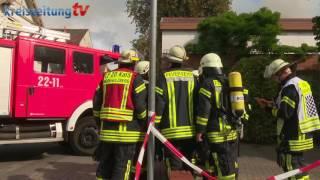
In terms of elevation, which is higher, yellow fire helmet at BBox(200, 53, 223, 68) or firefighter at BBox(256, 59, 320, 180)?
yellow fire helmet at BBox(200, 53, 223, 68)

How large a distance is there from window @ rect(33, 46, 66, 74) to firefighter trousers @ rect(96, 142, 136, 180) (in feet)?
15.0

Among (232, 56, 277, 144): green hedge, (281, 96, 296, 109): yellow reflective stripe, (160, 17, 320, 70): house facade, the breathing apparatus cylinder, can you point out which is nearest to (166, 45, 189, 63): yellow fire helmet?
the breathing apparatus cylinder

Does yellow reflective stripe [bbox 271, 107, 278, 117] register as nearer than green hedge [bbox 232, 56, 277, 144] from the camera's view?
Yes

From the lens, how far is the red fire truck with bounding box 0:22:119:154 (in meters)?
9.84

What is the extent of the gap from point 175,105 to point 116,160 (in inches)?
39.0

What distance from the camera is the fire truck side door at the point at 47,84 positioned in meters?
10.1

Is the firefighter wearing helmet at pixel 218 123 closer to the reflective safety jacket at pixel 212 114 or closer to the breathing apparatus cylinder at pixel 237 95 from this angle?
the reflective safety jacket at pixel 212 114

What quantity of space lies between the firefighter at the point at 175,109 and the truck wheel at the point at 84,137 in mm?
5075

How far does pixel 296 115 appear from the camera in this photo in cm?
586

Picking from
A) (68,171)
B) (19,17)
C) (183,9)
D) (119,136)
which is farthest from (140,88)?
(183,9)

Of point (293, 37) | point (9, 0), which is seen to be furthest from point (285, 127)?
point (293, 37)

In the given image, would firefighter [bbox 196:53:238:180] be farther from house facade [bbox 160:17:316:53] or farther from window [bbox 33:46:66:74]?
house facade [bbox 160:17:316:53]

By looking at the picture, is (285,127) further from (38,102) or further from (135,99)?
(38,102)

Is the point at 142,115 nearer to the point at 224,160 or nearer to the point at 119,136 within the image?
the point at 119,136
